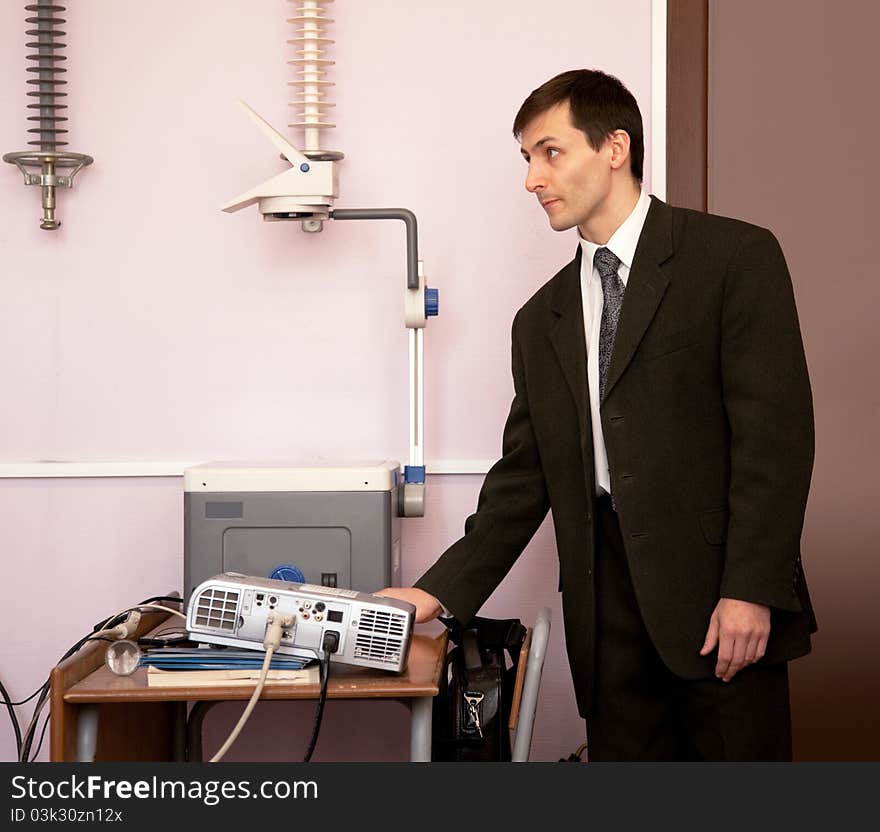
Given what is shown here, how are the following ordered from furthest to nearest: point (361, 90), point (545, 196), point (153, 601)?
point (361, 90)
point (153, 601)
point (545, 196)

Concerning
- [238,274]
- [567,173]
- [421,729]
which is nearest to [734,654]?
[421,729]

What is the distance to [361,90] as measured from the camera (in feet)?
8.83

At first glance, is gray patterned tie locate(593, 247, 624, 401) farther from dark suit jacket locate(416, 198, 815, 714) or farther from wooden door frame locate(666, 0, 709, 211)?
wooden door frame locate(666, 0, 709, 211)

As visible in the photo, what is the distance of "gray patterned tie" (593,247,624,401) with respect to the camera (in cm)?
200

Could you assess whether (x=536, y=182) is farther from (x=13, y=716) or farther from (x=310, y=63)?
(x=13, y=716)

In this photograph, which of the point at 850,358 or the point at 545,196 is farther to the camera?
the point at 850,358

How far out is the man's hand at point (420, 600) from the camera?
2.08m

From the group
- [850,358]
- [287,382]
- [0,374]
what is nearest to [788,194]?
[850,358]

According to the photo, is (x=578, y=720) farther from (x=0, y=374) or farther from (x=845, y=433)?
(x=0, y=374)

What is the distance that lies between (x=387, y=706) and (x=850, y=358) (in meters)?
1.30

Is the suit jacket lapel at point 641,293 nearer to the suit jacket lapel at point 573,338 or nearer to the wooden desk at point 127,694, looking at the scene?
the suit jacket lapel at point 573,338

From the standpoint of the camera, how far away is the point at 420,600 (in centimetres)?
209

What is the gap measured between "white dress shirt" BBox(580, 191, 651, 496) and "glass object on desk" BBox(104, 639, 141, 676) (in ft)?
2.68

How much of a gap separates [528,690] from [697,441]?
539 millimetres
